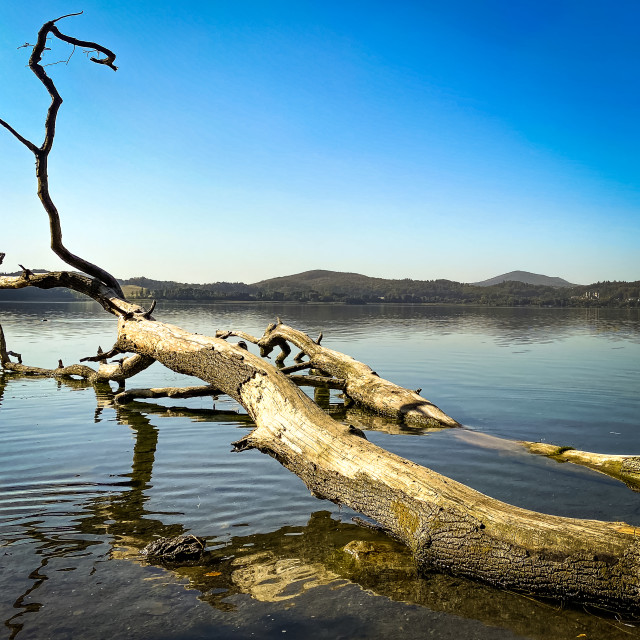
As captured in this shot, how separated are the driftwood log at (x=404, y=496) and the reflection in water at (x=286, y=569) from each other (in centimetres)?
18

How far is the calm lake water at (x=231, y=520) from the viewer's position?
3957 millimetres

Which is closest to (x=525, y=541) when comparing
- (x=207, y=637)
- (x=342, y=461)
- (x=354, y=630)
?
(x=354, y=630)

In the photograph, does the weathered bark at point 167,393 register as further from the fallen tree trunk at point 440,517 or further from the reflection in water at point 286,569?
the reflection in water at point 286,569

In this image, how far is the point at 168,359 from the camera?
306 inches

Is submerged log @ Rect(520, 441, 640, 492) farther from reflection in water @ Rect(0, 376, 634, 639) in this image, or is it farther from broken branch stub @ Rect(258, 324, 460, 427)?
reflection in water @ Rect(0, 376, 634, 639)

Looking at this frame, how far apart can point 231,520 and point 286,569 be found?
1.26 meters

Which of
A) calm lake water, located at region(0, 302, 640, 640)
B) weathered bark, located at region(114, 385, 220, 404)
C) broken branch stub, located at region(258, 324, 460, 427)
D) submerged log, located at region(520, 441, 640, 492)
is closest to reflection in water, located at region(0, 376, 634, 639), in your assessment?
calm lake water, located at region(0, 302, 640, 640)

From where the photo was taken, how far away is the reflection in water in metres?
4.01

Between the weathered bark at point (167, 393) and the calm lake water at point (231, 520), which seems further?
the weathered bark at point (167, 393)

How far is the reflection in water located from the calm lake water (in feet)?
0.06

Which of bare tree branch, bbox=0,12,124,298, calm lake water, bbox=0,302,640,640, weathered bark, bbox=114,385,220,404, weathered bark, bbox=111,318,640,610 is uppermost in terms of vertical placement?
bare tree branch, bbox=0,12,124,298

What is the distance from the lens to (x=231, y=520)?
19.3ft

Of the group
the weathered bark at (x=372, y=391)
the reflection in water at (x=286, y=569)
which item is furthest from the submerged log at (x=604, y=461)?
the reflection in water at (x=286, y=569)

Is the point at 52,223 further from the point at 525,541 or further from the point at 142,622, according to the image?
the point at 525,541
